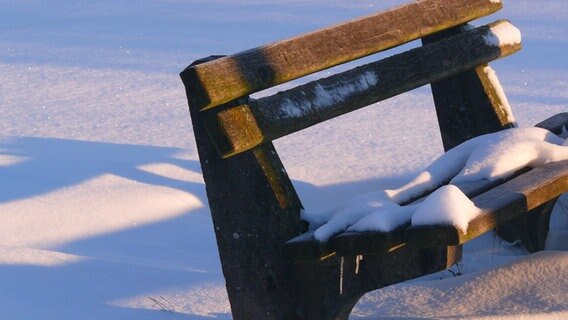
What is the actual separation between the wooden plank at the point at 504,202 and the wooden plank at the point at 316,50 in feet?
1.86

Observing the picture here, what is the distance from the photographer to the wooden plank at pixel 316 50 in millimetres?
2543

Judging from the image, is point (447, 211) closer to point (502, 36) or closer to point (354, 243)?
point (354, 243)

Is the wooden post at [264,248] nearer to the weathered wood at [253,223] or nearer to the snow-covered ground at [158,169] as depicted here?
the weathered wood at [253,223]

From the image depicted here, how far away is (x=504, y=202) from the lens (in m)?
2.50

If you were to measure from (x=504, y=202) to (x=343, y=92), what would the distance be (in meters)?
0.61

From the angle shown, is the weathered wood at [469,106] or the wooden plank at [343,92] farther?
→ the weathered wood at [469,106]

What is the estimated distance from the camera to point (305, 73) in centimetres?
281

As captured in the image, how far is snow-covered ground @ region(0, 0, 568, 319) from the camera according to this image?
10.5 feet

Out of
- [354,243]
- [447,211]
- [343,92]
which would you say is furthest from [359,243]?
[343,92]

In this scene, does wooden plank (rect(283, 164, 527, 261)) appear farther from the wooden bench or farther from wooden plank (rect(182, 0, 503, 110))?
wooden plank (rect(182, 0, 503, 110))

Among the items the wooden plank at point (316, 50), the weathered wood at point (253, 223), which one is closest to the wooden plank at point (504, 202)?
the weathered wood at point (253, 223)

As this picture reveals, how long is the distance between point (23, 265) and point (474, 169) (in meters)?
1.56

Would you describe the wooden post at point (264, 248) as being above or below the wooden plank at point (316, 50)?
below

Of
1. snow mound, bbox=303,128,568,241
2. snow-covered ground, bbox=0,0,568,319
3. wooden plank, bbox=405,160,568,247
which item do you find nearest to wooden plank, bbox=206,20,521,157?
snow mound, bbox=303,128,568,241
